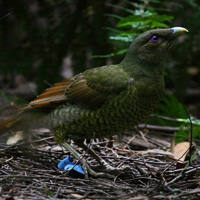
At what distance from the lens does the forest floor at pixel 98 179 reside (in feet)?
10.4

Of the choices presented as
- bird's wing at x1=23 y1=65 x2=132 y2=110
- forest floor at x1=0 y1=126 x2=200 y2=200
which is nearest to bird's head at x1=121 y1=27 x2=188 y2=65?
bird's wing at x1=23 y1=65 x2=132 y2=110

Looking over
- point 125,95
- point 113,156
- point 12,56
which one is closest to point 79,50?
point 12,56

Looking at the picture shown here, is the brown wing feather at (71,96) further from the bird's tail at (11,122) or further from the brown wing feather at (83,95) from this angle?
the bird's tail at (11,122)

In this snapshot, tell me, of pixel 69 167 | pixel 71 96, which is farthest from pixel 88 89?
pixel 69 167

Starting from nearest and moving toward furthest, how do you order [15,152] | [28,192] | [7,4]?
[28,192] → [15,152] → [7,4]

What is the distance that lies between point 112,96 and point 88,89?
0.99 feet

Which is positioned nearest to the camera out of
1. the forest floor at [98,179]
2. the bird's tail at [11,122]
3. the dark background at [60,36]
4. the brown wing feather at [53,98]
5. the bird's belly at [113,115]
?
the forest floor at [98,179]

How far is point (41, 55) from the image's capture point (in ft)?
20.9

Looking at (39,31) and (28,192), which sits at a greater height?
(39,31)

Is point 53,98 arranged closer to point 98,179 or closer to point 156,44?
point 98,179

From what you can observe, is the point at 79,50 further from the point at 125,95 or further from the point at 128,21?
the point at 125,95

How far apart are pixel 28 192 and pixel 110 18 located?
3.80 m

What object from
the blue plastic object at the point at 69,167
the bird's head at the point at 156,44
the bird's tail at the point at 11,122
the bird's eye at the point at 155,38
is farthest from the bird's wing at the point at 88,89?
the blue plastic object at the point at 69,167

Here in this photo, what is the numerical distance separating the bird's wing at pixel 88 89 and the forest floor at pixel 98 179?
427 millimetres
